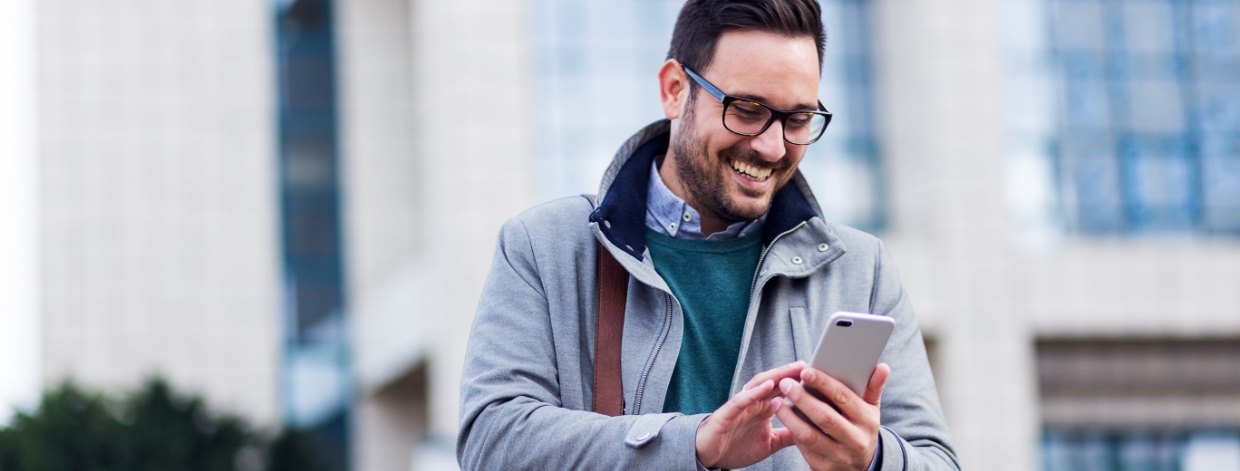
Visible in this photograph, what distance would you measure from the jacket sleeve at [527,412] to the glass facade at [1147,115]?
18641mm

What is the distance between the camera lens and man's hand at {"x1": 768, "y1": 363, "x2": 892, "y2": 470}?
2430mm

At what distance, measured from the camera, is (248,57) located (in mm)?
28328

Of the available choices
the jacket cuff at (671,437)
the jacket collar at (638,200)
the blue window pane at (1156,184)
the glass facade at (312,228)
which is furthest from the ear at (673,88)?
the glass facade at (312,228)

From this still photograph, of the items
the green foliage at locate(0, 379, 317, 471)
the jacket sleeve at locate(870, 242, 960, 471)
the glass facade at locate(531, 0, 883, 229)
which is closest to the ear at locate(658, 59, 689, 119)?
the jacket sleeve at locate(870, 242, 960, 471)

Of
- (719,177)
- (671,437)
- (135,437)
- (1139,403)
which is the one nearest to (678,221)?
(719,177)

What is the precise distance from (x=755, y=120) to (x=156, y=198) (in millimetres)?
26898

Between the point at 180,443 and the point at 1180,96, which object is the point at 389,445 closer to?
the point at 180,443

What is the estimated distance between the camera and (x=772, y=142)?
2.79 m

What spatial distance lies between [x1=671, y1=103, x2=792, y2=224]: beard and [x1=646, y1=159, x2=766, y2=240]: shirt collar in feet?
0.12

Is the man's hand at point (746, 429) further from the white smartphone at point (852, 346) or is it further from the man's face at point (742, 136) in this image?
the man's face at point (742, 136)

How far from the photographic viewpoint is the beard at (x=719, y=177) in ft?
9.31

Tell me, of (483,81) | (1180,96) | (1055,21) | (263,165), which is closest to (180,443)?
(483,81)

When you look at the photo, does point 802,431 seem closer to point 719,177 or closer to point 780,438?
point 780,438

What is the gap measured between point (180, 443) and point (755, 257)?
18958 mm
